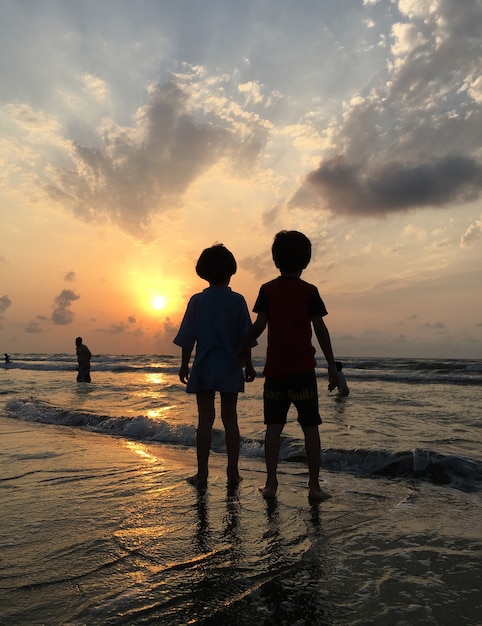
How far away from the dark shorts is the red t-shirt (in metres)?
0.06

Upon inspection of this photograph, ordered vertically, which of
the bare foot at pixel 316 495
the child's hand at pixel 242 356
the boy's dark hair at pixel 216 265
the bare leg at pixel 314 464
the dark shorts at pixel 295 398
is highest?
the boy's dark hair at pixel 216 265

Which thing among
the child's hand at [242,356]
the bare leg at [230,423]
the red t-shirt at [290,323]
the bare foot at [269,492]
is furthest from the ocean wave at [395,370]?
the bare foot at [269,492]

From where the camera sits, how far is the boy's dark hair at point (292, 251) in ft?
12.7

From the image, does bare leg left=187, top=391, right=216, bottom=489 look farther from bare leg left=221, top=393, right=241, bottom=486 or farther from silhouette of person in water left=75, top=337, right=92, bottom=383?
silhouette of person in water left=75, top=337, right=92, bottom=383

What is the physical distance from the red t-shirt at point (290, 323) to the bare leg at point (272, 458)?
45cm

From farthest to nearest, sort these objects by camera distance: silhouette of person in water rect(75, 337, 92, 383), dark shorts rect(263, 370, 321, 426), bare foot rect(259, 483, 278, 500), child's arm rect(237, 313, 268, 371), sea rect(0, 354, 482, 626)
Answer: silhouette of person in water rect(75, 337, 92, 383) < child's arm rect(237, 313, 268, 371) < dark shorts rect(263, 370, 321, 426) < bare foot rect(259, 483, 278, 500) < sea rect(0, 354, 482, 626)

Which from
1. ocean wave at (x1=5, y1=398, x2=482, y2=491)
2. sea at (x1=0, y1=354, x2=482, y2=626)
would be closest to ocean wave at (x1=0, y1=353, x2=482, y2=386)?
ocean wave at (x1=5, y1=398, x2=482, y2=491)

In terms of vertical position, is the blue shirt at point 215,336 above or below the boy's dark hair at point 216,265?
below

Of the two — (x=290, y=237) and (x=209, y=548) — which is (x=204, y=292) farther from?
(x=209, y=548)

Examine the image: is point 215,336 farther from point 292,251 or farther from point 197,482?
point 197,482

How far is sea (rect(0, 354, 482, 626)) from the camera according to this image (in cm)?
185

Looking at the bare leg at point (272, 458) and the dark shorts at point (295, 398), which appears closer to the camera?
the bare leg at point (272, 458)

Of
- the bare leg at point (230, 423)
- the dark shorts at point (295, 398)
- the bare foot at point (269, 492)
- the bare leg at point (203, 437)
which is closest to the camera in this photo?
the bare foot at point (269, 492)

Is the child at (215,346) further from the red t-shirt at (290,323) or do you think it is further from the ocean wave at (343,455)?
the ocean wave at (343,455)
